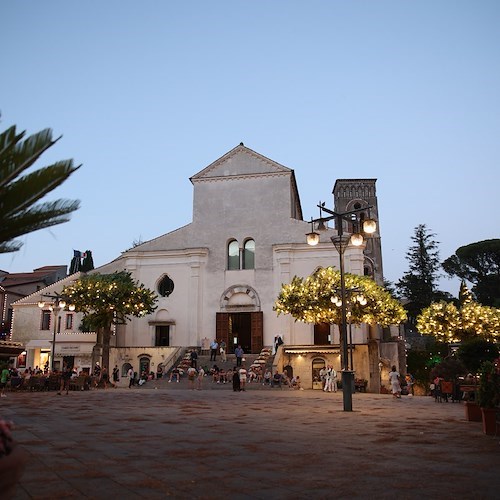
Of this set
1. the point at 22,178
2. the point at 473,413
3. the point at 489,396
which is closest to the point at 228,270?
A: the point at 473,413

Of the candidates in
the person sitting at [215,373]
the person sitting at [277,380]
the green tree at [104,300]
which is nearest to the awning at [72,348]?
the green tree at [104,300]

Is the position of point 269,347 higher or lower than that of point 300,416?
Answer: higher

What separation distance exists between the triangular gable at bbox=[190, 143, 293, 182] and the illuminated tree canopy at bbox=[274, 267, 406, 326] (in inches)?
606

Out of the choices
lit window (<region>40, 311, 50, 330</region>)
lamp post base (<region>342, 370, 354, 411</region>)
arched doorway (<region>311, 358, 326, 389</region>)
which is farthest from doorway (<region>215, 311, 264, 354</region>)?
lamp post base (<region>342, 370, 354, 411</region>)

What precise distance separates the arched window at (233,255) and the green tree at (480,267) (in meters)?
38.4

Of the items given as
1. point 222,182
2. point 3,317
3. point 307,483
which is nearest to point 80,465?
point 307,483

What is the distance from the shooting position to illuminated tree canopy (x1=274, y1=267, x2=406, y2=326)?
29406 mm

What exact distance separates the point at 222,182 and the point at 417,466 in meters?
38.1

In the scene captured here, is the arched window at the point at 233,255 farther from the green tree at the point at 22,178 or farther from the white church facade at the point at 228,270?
the green tree at the point at 22,178

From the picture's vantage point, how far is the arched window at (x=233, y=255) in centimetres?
4191

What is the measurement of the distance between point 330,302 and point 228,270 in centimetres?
1380

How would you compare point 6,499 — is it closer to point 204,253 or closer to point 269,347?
point 269,347

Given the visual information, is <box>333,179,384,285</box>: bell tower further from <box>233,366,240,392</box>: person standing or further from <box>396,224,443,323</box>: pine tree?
<box>233,366,240,392</box>: person standing

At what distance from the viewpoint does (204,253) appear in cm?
4175
